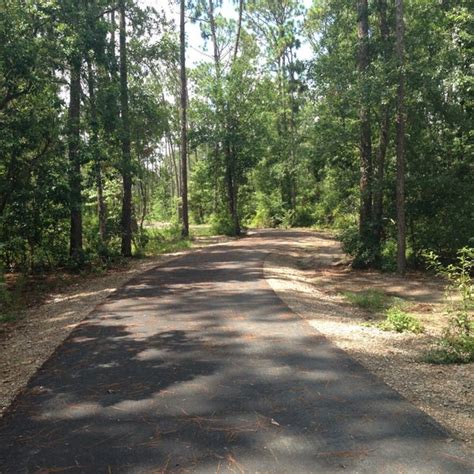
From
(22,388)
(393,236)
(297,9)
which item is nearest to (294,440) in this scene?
(22,388)

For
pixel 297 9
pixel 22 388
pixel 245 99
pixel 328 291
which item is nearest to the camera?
pixel 22 388

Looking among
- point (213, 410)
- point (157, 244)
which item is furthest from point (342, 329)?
point (157, 244)

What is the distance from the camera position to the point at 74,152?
13141 mm

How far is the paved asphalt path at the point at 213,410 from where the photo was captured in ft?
10.9

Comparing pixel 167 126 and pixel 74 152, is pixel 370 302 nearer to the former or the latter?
pixel 74 152

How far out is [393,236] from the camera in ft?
53.2

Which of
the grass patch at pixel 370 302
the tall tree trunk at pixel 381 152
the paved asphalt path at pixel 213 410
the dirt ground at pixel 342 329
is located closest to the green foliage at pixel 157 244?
the dirt ground at pixel 342 329

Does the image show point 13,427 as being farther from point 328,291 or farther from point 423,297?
point 423,297

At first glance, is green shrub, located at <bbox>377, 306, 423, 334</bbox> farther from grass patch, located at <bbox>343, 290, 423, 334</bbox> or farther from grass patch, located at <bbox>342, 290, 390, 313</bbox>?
grass patch, located at <bbox>342, 290, 390, 313</bbox>

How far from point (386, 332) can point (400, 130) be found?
830cm

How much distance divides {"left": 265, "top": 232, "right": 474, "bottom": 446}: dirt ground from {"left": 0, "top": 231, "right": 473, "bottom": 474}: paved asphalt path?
29 centimetres

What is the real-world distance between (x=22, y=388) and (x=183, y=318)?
3246mm

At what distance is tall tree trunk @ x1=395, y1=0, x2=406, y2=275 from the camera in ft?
41.8

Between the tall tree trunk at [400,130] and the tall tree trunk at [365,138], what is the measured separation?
3.25 ft
